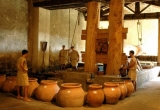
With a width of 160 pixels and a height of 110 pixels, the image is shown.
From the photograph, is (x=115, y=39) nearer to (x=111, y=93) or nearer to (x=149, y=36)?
(x=111, y=93)

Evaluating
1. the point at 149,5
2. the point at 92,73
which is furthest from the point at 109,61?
the point at 149,5

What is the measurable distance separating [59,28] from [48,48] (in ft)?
7.00

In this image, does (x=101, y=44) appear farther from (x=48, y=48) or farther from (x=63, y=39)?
(x=63, y=39)

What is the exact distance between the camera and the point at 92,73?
8070 millimetres

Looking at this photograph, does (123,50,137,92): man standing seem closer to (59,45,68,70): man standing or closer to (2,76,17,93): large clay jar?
(2,76,17,93): large clay jar

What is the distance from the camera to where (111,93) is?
235 inches

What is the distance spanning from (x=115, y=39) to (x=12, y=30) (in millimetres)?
5440

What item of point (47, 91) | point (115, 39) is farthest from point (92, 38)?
point (47, 91)

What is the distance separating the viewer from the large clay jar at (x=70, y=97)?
5.57m

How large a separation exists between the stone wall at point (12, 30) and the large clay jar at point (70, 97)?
216 inches

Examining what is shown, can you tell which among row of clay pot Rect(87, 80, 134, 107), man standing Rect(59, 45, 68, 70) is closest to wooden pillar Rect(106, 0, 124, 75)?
row of clay pot Rect(87, 80, 134, 107)

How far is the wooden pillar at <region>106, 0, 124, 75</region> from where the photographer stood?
7891 mm

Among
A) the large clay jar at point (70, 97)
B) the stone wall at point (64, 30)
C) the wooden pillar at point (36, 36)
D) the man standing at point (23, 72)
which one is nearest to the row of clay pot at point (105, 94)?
the large clay jar at point (70, 97)

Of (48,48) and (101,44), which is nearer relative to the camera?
(101,44)
